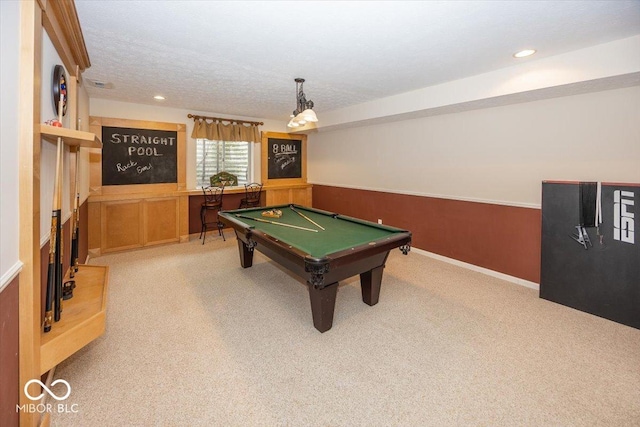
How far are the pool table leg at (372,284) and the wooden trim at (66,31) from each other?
9.73 feet

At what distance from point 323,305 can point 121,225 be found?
394 cm

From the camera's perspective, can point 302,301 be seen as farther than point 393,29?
Yes

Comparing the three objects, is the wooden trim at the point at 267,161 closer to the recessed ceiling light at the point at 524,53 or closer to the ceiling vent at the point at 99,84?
the ceiling vent at the point at 99,84

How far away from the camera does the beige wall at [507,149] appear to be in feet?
9.27

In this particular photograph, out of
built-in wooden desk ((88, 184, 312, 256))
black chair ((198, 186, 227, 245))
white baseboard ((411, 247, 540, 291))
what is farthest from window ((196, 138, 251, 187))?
white baseboard ((411, 247, 540, 291))

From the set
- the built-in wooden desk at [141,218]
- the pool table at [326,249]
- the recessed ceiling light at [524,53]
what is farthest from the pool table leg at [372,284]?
the built-in wooden desk at [141,218]

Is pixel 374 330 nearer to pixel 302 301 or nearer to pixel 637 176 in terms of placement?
pixel 302 301

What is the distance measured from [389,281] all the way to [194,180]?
159 inches

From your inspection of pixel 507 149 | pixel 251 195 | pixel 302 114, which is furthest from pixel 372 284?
pixel 251 195

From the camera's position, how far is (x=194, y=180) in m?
5.47

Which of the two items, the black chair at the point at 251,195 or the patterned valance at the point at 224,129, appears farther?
the black chair at the point at 251,195

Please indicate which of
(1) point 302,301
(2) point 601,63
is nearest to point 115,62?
(1) point 302,301

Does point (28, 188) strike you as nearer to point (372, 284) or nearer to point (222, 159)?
point (372, 284)

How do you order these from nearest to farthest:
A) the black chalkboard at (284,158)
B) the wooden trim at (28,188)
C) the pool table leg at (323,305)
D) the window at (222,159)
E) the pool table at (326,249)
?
1. the wooden trim at (28,188)
2. the pool table at (326,249)
3. the pool table leg at (323,305)
4. the window at (222,159)
5. the black chalkboard at (284,158)
